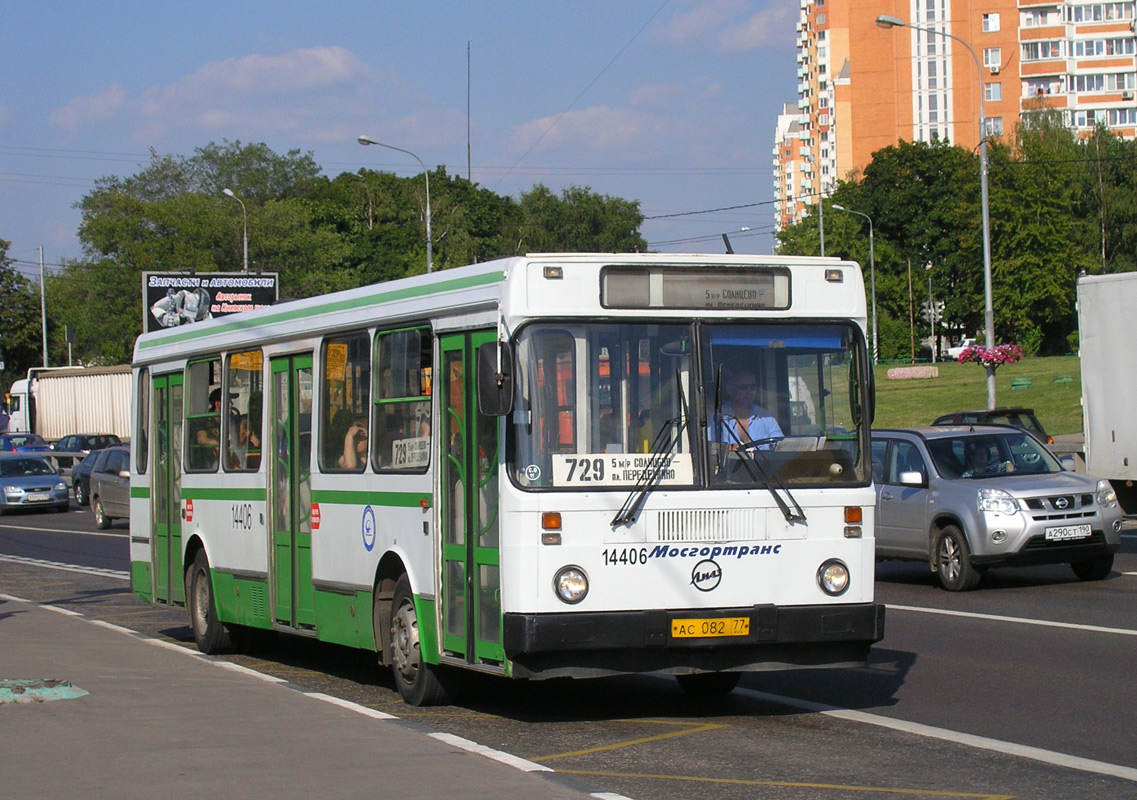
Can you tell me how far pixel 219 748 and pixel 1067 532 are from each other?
10.9m

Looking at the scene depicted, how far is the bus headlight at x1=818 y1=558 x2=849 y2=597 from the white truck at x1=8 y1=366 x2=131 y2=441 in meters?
53.8

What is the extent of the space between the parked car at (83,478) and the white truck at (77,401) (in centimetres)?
1563

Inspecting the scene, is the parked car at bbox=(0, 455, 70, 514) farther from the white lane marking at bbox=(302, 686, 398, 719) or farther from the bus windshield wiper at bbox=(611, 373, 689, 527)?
the bus windshield wiper at bbox=(611, 373, 689, 527)

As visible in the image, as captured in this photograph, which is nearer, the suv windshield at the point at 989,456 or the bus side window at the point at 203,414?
the bus side window at the point at 203,414

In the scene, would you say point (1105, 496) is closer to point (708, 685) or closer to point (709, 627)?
point (708, 685)

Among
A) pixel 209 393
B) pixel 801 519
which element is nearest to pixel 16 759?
pixel 801 519

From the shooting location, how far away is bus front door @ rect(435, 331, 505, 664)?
8.71 m

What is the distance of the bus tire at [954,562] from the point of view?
16.4m

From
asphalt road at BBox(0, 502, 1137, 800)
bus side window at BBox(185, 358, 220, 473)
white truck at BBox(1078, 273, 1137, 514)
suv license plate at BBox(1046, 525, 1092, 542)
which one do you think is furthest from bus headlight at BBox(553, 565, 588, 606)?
white truck at BBox(1078, 273, 1137, 514)

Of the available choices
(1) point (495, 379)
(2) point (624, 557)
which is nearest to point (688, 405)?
(2) point (624, 557)

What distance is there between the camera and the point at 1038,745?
26.7ft

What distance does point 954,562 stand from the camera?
16.6m

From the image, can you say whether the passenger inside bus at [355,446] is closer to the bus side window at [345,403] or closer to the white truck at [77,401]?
the bus side window at [345,403]

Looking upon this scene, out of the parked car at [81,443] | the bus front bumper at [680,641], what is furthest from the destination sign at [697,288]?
the parked car at [81,443]
